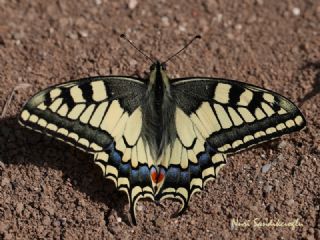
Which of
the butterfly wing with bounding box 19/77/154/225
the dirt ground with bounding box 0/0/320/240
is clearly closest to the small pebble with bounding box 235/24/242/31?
the dirt ground with bounding box 0/0/320/240

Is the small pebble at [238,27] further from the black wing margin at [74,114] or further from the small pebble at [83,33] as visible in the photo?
the black wing margin at [74,114]

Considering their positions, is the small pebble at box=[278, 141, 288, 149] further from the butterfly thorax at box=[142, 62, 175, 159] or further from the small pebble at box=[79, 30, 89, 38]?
the small pebble at box=[79, 30, 89, 38]

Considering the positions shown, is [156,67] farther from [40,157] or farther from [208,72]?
[40,157]

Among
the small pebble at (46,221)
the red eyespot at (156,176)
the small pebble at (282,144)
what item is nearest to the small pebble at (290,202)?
the small pebble at (282,144)

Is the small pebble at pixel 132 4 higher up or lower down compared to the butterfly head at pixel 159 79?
higher up

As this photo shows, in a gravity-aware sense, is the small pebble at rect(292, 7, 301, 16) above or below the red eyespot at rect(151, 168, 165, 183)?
above

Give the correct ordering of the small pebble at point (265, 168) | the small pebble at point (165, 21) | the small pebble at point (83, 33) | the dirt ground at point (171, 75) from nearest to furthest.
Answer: the dirt ground at point (171, 75)
the small pebble at point (265, 168)
the small pebble at point (83, 33)
the small pebble at point (165, 21)

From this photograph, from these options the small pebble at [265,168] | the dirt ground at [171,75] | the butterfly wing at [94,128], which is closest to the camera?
the butterfly wing at [94,128]
